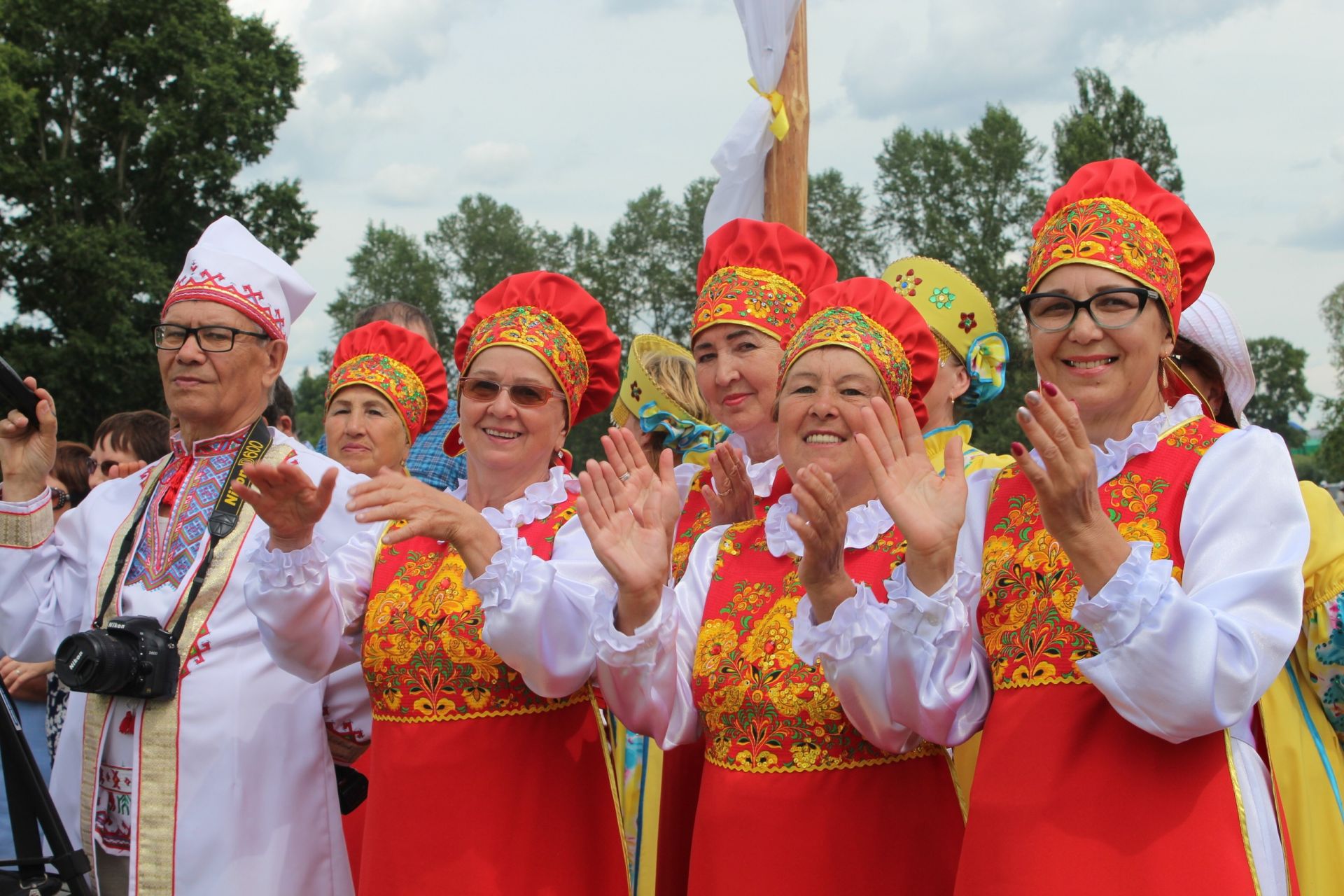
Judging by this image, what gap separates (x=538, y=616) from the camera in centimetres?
285

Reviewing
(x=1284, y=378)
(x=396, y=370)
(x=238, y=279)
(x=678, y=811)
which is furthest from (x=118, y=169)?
(x=1284, y=378)

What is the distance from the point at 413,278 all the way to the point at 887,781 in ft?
163

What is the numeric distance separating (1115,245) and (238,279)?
2.41 m

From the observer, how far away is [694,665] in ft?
9.83

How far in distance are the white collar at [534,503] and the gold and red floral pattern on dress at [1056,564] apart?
115 cm

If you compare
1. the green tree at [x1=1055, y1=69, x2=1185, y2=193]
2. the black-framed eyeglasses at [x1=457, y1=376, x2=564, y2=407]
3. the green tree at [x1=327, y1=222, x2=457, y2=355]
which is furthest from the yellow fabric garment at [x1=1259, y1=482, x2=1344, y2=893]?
the green tree at [x1=327, y1=222, x2=457, y2=355]

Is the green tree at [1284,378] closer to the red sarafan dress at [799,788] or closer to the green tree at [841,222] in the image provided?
the green tree at [841,222]

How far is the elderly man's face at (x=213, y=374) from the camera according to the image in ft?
11.7

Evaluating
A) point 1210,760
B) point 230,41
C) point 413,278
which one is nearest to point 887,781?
point 1210,760

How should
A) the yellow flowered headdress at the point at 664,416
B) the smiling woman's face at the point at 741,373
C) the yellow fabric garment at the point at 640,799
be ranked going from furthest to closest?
the yellow flowered headdress at the point at 664,416 → the smiling woman's face at the point at 741,373 → the yellow fabric garment at the point at 640,799

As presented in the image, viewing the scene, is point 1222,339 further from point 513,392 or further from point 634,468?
point 513,392

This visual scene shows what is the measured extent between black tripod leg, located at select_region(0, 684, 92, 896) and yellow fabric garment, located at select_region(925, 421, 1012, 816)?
2106 millimetres

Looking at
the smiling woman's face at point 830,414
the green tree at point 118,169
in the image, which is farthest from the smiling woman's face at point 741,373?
the green tree at point 118,169

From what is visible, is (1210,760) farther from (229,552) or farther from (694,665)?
(229,552)
